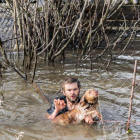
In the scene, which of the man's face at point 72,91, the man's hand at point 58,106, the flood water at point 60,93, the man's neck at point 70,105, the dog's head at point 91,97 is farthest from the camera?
the man's neck at point 70,105

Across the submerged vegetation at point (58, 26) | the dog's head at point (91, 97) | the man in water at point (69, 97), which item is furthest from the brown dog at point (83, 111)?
the submerged vegetation at point (58, 26)

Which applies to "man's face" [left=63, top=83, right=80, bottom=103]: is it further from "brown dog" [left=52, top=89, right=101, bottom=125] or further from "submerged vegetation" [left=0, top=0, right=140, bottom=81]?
"submerged vegetation" [left=0, top=0, right=140, bottom=81]

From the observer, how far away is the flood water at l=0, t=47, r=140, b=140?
4500 mm

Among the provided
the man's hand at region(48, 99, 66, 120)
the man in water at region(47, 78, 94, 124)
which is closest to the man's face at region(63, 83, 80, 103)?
the man in water at region(47, 78, 94, 124)

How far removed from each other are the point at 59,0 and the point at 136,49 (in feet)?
13.4

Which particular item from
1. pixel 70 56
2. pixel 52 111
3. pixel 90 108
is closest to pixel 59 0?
pixel 70 56

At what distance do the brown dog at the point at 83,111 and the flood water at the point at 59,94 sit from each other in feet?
0.35

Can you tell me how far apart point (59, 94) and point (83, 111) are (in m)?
2.01

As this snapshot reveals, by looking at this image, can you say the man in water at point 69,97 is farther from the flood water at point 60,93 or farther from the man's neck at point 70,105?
the flood water at point 60,93

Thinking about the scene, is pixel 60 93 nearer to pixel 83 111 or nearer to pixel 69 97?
pixel 69 97

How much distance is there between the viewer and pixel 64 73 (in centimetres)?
786

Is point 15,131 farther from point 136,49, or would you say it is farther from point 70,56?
point 136,49

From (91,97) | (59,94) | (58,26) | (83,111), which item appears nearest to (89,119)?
(83,111)

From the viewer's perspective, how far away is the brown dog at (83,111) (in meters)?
4.34
